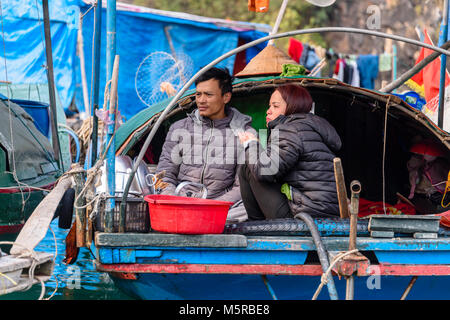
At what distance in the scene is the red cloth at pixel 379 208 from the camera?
5320 millimetres

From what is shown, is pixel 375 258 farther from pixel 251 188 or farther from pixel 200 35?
pixel 200 35

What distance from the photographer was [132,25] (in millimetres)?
11344

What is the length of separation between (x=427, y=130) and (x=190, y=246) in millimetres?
2231

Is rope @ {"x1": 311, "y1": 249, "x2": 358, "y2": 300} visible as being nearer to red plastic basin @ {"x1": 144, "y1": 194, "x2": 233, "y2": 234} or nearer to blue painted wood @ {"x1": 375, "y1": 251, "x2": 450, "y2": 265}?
blue painted wood @ {"x1": 375, "y1": 251, "x2": 450, "y2": 265}

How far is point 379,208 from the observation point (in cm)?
547

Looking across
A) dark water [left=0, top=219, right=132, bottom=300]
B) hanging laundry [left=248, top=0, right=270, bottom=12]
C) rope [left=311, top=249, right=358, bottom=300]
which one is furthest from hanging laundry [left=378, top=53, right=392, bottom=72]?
rope [left=311, top=249, right=358, bottom=300]

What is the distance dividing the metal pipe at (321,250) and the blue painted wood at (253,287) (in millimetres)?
416

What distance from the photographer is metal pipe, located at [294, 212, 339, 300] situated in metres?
3.17

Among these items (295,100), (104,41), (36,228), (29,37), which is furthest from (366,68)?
(36,228)

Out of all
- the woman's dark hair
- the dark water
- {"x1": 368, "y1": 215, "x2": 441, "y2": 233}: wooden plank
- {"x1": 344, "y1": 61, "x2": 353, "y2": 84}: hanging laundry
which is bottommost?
the dark water

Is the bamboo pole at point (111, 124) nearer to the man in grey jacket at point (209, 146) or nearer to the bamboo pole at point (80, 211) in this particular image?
the bamboo pole at point (80, 211)

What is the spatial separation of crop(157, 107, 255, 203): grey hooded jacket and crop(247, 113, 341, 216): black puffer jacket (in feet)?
1.73
